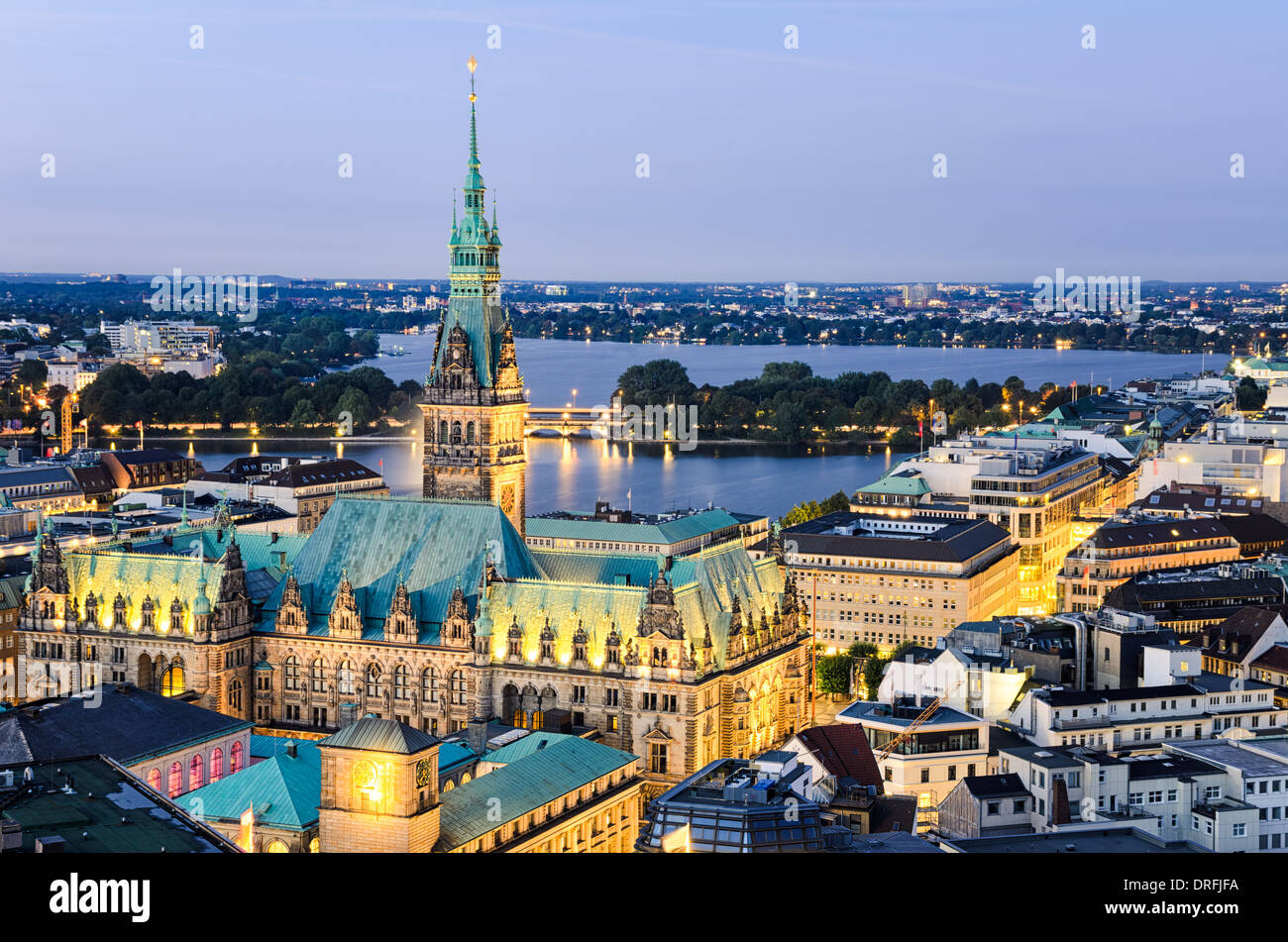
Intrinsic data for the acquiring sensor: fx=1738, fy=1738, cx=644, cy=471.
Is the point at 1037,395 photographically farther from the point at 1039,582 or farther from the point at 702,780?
the point at 702,780

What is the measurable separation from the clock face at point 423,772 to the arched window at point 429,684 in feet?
50.2

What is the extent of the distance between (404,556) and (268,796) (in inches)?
517

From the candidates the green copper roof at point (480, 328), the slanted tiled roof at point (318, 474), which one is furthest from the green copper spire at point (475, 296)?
the slanted tiled roof at point (318, 474)

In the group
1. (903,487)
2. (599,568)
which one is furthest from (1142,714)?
(903,487)

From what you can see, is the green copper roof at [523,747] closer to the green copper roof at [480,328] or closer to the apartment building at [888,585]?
the green copper roof at [480,328]

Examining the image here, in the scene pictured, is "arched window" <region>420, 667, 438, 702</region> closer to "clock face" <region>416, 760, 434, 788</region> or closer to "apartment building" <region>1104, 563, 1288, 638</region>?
"clock face" <region>416, 760, 434, 788</region>

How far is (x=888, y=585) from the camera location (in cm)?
6881

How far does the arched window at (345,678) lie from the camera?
46.4 meters

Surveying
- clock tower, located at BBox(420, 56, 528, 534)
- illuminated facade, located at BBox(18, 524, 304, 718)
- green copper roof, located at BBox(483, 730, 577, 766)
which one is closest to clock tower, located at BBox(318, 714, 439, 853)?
green copper roof, located at BBox(483, 730, 577, 766)

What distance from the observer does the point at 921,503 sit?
83.8 m

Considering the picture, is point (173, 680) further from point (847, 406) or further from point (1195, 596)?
point (847, 406)

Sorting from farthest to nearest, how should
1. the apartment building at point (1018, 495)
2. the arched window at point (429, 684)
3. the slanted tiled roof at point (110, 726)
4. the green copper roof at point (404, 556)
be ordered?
the apartment building at point (1018, 495)
the green copper roof at point (404, 556)
the arched window at point (429, 684)
the slanted tiled roof at point (110, 726)
